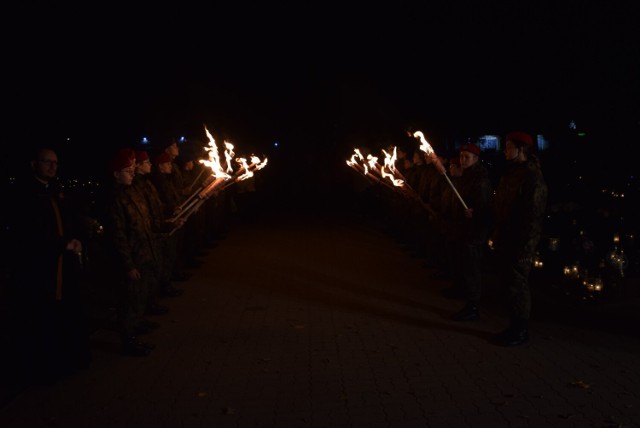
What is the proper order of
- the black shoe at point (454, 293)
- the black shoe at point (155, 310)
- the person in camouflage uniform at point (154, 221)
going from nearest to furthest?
the person in camouflage uniform at point (154, 221), the black shoe at point (155, 310), the black shoe at point (454, 293)

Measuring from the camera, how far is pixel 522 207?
7.00 m

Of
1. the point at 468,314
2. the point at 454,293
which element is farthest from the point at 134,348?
the point at 454,293

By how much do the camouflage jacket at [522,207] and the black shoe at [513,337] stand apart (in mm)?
909

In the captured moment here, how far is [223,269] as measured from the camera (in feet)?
41.7

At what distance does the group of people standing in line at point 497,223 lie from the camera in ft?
23.0

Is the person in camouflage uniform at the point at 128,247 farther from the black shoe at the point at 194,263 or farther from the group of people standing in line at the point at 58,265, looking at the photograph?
the black shoe at the point at 194,263

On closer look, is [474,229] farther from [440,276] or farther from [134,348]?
[134,348]

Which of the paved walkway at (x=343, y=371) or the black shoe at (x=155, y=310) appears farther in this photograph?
the black shoe at (x=155, y=310)

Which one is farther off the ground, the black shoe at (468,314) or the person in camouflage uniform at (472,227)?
the person in camouflage uniform at (472,227)

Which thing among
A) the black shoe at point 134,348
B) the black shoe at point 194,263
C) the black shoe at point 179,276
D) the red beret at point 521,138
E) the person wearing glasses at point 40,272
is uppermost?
the red beret at point 521,138

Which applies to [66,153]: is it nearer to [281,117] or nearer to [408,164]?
[408,164]

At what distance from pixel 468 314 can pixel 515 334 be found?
3.94ft

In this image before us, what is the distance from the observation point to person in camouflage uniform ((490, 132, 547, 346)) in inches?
274

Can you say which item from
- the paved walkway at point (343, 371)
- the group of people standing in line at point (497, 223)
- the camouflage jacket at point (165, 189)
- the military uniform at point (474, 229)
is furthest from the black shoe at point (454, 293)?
the camouflage jacket at point (165, 189)
